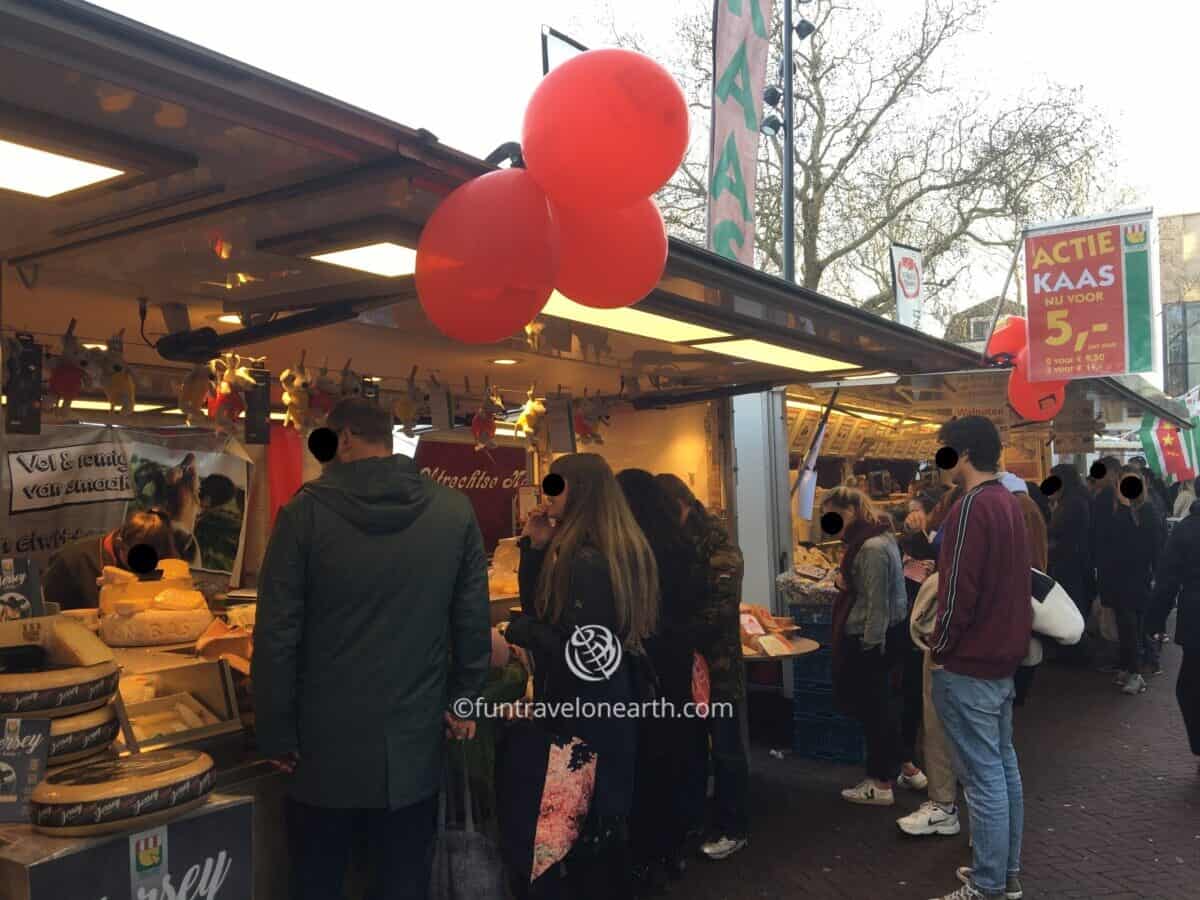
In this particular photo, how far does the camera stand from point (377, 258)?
11.5ft

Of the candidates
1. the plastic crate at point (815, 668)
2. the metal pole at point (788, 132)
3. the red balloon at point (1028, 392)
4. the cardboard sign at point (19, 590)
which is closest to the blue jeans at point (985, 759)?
the plastic crate at point (815, 668)

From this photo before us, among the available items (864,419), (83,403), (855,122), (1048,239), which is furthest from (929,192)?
(83,403)

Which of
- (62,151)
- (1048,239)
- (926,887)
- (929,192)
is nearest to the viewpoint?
(62,151)

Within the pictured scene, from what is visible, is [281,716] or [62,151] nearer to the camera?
[62,151]

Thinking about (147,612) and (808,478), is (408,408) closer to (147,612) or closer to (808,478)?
(147,612)

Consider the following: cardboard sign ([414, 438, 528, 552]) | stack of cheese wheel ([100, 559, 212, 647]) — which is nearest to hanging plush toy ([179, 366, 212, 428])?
stack of cheese wheel ([100, 559, 212, 647])

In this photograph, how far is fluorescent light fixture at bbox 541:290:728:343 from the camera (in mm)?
4488

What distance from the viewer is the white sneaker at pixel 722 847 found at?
16.0 feet

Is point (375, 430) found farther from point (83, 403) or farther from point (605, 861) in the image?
point (83, 403)

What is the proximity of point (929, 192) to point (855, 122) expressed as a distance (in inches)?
97.9

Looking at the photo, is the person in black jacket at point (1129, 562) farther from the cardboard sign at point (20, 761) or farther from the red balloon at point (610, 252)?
the cardboard sign at point (20, 761)

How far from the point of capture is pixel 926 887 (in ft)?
14.9

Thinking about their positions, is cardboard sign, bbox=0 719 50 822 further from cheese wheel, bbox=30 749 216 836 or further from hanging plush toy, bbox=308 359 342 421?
hanging plush toy, bbox=308 359 342 421

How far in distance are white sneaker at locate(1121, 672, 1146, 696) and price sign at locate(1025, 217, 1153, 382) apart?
2928 millimetres
